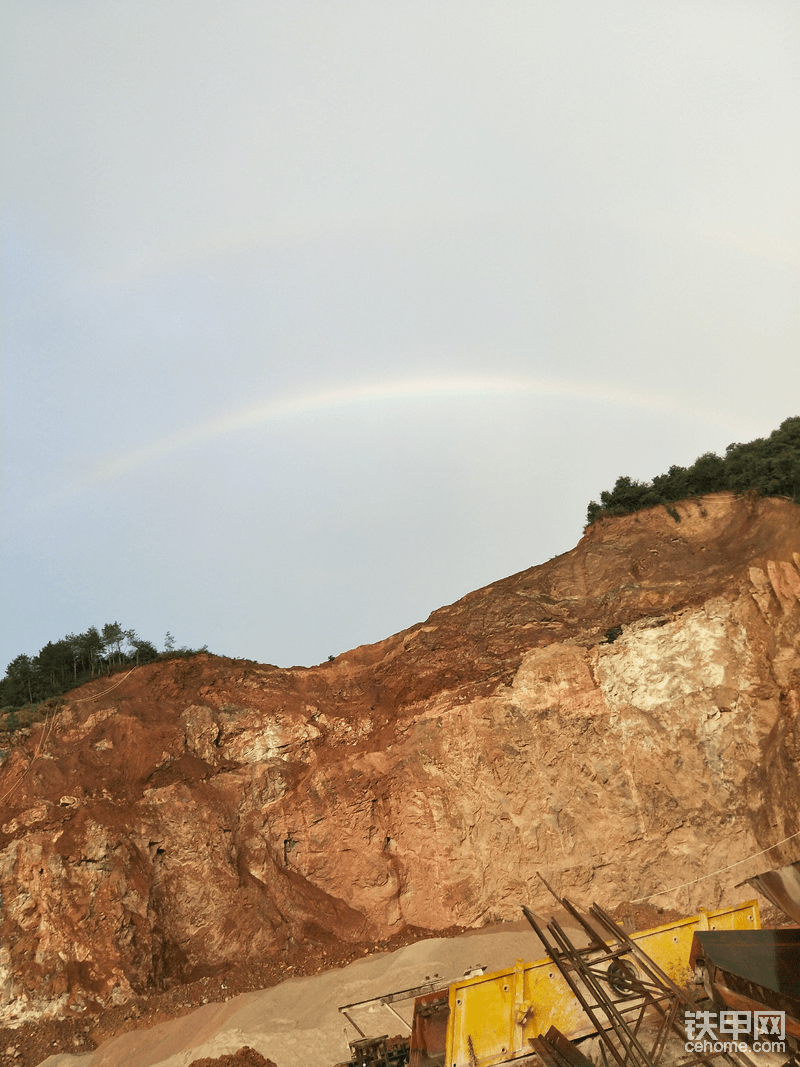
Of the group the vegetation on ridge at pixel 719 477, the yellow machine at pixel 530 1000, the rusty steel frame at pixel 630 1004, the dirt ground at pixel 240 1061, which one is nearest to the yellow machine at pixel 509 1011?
the yellow machine at pixel 530 1000

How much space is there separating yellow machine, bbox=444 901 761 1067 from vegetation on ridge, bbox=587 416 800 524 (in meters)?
22.6

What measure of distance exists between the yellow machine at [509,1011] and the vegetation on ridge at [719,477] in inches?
888

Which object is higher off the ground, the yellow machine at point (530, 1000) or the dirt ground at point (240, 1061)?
the yellow machine at point (530, 1000)

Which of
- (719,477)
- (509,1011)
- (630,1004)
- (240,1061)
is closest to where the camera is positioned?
(630,1004)

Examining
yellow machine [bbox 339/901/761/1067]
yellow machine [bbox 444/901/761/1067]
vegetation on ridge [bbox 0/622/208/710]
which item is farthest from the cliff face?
yellow machine [bbox 444/901/761/1067]

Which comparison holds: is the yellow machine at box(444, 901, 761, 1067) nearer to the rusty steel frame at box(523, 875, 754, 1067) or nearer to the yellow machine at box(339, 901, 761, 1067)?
the yellow machine at box(339, 901, 761, 1067)

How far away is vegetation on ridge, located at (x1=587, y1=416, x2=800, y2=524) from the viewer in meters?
28.1

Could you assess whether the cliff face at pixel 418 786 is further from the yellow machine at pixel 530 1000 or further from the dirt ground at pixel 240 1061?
the yellow machine at pixel 530 1000

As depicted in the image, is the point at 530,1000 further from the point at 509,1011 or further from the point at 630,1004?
the point at 630,1004

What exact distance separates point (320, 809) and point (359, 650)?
24.7 ft

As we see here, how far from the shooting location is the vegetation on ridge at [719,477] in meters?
28.1

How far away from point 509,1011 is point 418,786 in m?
13.7

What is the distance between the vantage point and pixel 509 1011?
9484 millimetres

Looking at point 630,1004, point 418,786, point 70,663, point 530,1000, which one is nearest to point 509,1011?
point 530,1000
